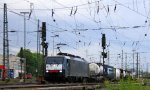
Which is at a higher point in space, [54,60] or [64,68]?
[54,60]

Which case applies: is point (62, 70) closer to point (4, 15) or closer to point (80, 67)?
point (80, 67)

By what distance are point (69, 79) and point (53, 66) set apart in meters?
3.90

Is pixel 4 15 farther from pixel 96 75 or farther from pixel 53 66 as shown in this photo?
pixel 96 75

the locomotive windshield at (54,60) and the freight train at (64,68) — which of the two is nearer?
the freight train at (64,68)

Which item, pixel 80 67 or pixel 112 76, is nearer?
pixel 80 67

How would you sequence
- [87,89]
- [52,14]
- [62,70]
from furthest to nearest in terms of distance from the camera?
[62,70] → [52,14] → [87,89]

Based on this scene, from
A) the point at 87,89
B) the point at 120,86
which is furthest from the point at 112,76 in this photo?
the point at 120,86

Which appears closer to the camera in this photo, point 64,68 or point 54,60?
point 64,68

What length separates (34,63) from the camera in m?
178

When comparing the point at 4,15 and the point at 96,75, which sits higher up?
the point at 4,15

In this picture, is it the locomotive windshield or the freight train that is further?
the locomotive windshield

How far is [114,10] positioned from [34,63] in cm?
14615

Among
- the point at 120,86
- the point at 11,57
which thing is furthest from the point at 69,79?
the point at 11,57

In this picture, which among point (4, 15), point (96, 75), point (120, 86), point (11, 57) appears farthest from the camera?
point (11, 57)
